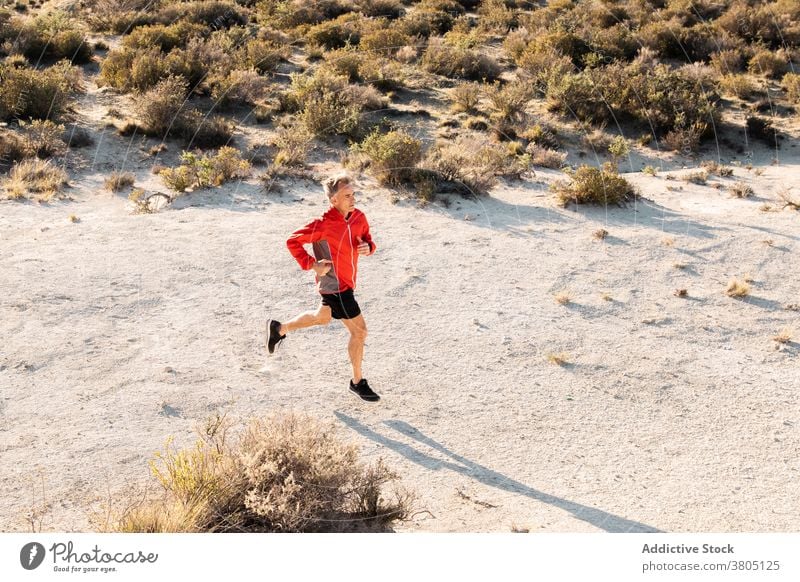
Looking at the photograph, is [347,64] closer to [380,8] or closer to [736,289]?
[380,8]

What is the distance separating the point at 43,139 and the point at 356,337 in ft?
30.7

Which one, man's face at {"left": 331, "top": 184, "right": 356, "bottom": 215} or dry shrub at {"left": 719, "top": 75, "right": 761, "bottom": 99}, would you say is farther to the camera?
dry shrub at {"left": 719, "top": 75, "right": 761, "bottom": 99}

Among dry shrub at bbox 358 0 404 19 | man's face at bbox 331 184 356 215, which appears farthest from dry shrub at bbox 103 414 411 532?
dry shrub at bbox 358 0 404 19

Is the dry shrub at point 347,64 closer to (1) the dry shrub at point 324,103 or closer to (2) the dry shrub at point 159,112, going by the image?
(1) the dry shrub at point 324,103

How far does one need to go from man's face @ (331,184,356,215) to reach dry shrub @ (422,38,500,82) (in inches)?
541

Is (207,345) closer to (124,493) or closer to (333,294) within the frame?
(333,294)

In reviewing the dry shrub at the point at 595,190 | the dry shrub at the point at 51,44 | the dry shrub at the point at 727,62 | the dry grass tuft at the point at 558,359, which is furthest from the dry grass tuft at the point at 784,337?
the dry shrub at the point at 51,44

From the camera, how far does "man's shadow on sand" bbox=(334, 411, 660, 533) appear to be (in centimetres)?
496

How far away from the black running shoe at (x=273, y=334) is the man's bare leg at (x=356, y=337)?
0.75 meters

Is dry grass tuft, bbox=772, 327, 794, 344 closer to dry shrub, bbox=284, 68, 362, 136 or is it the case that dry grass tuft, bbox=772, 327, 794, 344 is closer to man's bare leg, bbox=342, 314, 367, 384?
man's bare leg, bbox=342, 314, 367, 384

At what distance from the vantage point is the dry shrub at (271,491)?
4332 millimetres

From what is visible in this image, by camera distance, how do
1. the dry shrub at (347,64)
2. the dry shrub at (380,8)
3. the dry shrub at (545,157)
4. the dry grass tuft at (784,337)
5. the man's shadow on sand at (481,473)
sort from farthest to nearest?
the dry shrub at (380,8), the dry shrub at (347,64), the dry shrub at (545,157), the dry grass tuft at (784,337), the man's shadow on sand at (481,473)

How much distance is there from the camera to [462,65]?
18.9 meters

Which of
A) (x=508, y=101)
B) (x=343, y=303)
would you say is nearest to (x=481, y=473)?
(x=343, y=303)
